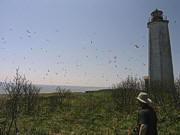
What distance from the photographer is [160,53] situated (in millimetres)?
25578

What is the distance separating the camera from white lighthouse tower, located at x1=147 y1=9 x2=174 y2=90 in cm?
2536

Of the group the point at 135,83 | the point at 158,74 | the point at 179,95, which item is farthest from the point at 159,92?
the point at 158,74

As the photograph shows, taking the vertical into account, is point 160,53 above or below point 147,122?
above

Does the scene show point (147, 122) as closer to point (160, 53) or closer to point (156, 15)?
point (160, 53)

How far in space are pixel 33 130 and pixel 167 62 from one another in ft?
72.9

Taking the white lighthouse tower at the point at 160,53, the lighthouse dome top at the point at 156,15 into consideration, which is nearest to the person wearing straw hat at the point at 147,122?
the white lighthouse tower at the point at 160,53

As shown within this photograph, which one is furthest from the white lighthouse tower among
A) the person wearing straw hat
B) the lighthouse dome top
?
the person wearing straw hat

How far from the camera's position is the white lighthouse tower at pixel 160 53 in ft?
83.2

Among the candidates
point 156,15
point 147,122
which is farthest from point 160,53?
point 147,122

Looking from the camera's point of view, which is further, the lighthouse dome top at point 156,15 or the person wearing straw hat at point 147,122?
the lighthouse dome top at point 156,15

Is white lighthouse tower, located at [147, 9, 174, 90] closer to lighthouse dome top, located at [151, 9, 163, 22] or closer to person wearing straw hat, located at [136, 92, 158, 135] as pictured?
lighthouse dome top, located at [151, 9, 163, 22]

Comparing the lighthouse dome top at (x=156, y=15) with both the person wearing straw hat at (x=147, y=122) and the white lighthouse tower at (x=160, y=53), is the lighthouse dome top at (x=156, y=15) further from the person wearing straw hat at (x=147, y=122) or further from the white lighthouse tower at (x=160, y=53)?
the person wearing straw hat at (x=147, y=122)

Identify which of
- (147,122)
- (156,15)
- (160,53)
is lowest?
(147,122)

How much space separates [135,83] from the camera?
1983 centimetres
